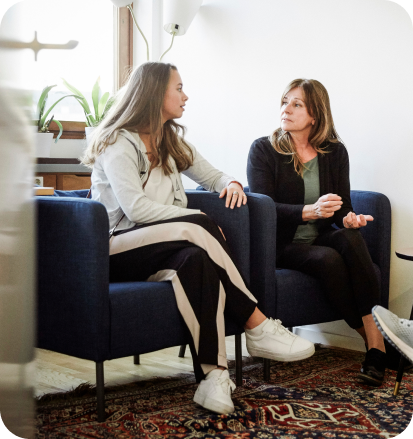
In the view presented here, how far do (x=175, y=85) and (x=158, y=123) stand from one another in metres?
0.17

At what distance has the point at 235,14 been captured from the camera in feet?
9.63

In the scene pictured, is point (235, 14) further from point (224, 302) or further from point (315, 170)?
point (224, 302)

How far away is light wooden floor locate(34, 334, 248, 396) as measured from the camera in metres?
1.97

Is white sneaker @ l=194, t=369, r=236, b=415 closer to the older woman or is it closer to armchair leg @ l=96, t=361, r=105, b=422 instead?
Result: armchair leg @ l=96, t=361, r=105, b=422

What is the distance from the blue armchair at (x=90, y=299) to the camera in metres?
1.56

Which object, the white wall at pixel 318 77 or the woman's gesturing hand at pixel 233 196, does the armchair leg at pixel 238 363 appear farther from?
the white wall at pixel 318 77

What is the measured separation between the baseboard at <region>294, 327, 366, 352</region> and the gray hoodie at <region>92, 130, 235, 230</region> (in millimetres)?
1015

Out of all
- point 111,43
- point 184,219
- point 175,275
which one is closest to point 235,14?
point 111,43

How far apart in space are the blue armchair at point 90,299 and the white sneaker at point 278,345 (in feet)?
0.79

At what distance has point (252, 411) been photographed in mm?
1651

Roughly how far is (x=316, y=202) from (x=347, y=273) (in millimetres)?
282

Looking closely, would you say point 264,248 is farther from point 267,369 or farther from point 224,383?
point 224,383

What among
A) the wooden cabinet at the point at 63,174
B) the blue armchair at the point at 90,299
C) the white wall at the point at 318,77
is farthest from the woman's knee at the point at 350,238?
the wooden cabinet at the point at 63,174

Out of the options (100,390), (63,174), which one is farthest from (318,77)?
(100,390)
